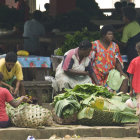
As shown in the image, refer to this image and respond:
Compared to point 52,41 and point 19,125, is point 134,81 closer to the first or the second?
point 19,125

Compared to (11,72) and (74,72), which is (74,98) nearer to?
(74,72)

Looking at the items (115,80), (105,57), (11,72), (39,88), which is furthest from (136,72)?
(39,88)

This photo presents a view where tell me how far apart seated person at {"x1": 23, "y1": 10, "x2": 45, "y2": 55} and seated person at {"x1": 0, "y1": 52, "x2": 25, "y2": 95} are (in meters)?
2.90

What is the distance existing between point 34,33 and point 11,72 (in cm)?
368

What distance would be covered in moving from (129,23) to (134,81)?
10.7ft

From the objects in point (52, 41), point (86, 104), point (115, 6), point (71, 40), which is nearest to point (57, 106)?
point (86, 104)

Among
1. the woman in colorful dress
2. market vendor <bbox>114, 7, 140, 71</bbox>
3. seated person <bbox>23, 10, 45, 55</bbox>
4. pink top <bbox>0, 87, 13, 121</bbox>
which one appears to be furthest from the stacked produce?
seated person <bbox>23, 10, 45, 55</bbox>

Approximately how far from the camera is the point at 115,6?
12820 mm

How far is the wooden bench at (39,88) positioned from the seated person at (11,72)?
755 mm

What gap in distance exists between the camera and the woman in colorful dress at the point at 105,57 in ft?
31.7

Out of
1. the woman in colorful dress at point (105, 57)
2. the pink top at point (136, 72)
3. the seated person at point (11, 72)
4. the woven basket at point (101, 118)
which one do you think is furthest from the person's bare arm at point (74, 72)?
the pink top at point (136, 72)

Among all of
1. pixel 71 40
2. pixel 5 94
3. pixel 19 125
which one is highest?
pixel 71 40

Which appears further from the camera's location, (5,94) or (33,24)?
(33,24)

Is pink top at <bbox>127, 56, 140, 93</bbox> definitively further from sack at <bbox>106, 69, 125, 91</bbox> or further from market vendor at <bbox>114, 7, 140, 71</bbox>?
market vendor at <bbox>114, 7, 140, 71</bbox>
